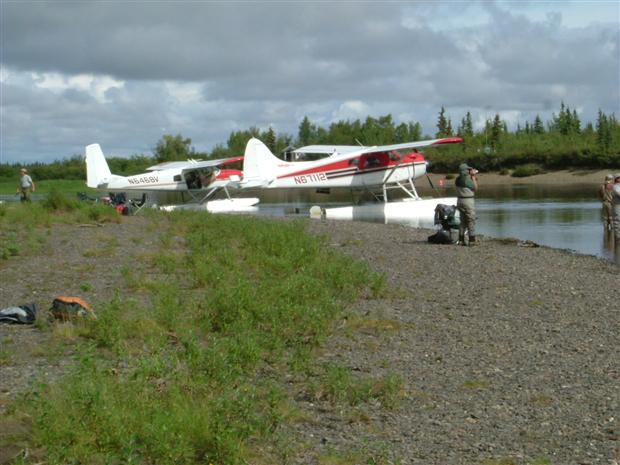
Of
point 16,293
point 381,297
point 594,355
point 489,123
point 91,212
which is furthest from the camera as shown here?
point 489,123

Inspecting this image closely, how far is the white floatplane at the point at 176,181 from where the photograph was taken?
33.6m

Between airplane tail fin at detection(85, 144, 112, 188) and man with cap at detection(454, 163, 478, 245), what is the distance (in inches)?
783

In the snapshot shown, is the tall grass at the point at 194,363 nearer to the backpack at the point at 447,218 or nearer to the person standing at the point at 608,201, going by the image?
the backpack at the point at 447,218

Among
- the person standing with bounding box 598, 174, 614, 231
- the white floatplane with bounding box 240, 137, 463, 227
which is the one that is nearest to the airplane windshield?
the white floatplane with bounding box 240, 137, 463, 227

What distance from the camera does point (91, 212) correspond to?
65.4 ft

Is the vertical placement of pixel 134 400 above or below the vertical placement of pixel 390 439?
above

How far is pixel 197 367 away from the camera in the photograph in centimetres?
632

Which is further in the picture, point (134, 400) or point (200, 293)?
point (200, 293)

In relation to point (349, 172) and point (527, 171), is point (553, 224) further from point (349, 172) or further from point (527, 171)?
point (527, 171)

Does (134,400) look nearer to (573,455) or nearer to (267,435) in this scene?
(267,435)

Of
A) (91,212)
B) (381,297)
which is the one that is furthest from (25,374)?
(91,212)

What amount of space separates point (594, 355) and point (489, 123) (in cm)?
10364

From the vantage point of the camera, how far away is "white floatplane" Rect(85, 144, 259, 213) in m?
33.6

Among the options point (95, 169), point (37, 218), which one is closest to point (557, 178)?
point (95, 169)
